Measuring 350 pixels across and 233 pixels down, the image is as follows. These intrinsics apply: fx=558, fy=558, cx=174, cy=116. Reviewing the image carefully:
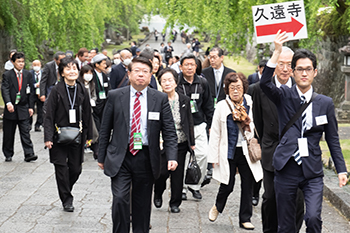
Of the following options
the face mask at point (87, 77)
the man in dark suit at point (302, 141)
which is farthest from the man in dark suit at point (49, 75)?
the man in dark suit at point (302, 141)

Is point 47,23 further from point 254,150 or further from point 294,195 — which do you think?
point 294,195

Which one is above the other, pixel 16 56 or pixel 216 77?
pixel 16 56

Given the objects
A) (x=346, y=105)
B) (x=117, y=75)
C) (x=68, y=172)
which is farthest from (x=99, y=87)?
(x=346, y=105)

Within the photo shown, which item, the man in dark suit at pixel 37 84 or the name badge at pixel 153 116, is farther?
the man in dark suit at pixel 37 84

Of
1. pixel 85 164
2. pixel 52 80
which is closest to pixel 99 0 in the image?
pixel 52 80

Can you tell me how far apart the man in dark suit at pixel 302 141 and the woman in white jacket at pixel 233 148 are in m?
1.55

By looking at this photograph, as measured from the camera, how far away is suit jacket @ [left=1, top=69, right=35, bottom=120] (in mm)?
9898

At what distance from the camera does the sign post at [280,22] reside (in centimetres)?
475

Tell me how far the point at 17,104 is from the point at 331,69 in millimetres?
11351

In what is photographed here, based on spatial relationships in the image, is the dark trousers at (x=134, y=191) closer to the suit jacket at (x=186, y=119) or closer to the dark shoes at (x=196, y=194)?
the suit jacket at (x=186, y=119)

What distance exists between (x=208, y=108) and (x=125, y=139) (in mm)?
3043

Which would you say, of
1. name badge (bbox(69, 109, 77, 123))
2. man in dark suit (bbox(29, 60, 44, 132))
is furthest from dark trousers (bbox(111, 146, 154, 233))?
man in dark suit (bbox(29, 60, 44, 132))

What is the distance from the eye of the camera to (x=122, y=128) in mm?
4980

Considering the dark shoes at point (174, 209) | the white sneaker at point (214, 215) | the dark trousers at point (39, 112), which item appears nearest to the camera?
the white sneaker at point (214, 215)
